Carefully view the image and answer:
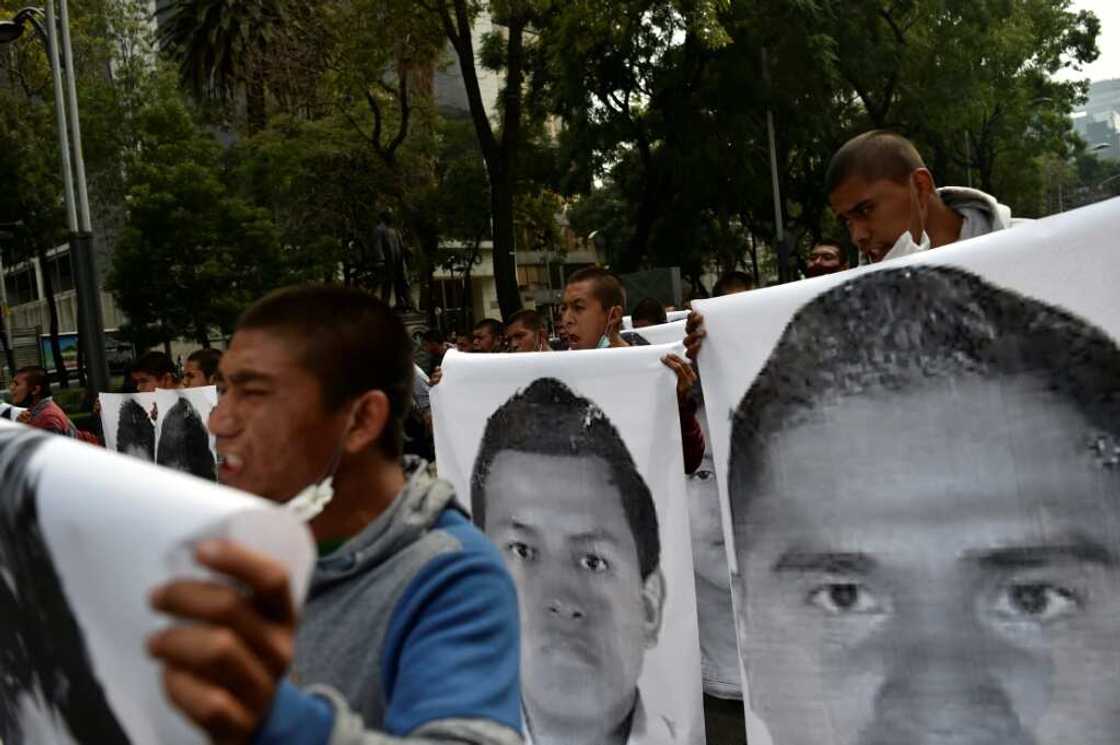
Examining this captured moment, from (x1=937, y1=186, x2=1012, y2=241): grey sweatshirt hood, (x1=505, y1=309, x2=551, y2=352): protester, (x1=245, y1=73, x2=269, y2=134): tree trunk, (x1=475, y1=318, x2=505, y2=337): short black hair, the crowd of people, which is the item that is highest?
(x1=245, y1=73, x2=269, y2=134): tree trunk

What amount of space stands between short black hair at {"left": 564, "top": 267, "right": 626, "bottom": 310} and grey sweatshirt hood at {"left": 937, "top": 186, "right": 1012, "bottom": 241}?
1442 mm

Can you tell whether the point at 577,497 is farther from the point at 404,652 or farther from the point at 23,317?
the point at 23,317

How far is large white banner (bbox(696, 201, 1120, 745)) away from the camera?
8.61 feet

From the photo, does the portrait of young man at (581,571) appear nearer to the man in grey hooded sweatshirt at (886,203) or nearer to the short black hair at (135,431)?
the man in grey hooded sweatshirt at (886,203)

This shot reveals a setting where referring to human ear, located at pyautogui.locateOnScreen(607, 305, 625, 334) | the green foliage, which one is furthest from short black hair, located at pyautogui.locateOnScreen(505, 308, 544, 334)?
the green foliage

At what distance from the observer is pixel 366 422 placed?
158 cm

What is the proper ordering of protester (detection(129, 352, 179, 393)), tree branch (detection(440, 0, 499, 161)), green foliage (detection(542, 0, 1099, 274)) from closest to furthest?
protester (detection(129, 352, 179, 393))
tree branch (detection(440, 0, 499, 161))
green foliage (detection(542, 0, 1099, 274))

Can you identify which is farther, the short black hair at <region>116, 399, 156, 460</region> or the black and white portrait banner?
the short black hair at <region>116, 399, 156, 460</region>

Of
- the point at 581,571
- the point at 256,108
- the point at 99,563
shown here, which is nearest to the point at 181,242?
the point at 256,108

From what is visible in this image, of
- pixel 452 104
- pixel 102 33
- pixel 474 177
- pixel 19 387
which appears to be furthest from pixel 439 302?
pixel 19 387

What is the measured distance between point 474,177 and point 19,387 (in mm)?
22638

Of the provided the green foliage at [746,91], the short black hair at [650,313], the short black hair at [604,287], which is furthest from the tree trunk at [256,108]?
the short black hair at [604,287]

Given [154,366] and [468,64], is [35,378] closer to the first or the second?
[154,366]

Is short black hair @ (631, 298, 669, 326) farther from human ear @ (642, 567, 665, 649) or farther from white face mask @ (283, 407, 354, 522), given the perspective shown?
white face mask @ (283, 407, 354, 522)
